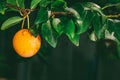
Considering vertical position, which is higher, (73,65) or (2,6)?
(2,6)

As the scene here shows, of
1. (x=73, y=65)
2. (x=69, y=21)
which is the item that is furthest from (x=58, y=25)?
(x=73, y=65)

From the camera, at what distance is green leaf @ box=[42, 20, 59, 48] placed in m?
1.24

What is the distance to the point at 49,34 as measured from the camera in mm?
1247

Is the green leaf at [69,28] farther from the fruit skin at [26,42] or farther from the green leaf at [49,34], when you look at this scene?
the fruit skin at [26,42]

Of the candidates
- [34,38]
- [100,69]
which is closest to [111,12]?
[34,38]

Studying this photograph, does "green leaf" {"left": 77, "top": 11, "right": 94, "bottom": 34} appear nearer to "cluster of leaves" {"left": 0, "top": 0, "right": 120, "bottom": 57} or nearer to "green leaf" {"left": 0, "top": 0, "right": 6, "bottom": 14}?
"cluster of leaves" {"left": 0, "top": 0, "right": 120, "bottom": 57}

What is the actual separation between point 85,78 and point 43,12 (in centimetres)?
225

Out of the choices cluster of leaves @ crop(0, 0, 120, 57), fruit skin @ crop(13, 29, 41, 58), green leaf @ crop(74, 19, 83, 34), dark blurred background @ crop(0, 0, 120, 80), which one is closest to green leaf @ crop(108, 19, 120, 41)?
cluster of leaves @ crop(0, 0, 120, 57)

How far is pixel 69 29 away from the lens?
1.21 m

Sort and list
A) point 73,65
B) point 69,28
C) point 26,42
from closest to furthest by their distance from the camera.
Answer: point 69,28 → point 26,42 → point 73,65

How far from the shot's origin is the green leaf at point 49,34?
4.08 ft

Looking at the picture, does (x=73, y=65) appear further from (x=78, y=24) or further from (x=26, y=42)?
(x=78, y=24)

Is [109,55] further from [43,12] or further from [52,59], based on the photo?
[43,12]

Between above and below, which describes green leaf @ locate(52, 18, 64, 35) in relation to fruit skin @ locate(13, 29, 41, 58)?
above
